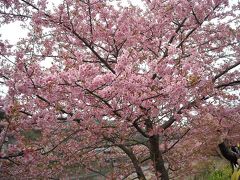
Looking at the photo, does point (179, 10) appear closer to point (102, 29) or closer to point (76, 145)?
point (102, 29)

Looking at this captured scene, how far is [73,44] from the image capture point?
21.3ft

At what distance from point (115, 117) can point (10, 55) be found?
2179mm

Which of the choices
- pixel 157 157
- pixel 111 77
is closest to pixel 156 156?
Result: pixel 157 157

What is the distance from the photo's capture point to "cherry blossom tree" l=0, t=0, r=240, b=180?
15.0ft

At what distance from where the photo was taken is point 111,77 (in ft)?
13.8

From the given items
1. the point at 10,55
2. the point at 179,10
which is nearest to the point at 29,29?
the point at 10,55

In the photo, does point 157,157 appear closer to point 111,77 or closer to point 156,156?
point 156,156

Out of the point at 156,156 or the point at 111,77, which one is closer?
→ the point at 111,77

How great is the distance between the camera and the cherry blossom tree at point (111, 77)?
180 inches

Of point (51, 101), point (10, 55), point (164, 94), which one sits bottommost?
point (164, 94)

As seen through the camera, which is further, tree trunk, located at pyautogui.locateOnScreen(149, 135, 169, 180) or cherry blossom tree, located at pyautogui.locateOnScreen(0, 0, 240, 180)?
tree trunk, located at pyautogui.locateOnScreen(149, 135, 169, 180)

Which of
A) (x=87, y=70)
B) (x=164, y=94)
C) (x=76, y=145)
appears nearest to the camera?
(x=87, y=70)

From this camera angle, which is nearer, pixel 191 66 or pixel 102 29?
pixel 191 66

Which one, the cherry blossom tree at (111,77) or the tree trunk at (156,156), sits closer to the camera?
the cherry blossom tree at (111,77)
